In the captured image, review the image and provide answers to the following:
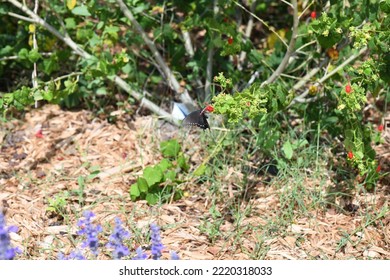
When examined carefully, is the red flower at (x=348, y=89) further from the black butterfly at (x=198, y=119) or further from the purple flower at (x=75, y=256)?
the purple flower at (x=75, y=256)

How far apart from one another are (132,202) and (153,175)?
195 mm

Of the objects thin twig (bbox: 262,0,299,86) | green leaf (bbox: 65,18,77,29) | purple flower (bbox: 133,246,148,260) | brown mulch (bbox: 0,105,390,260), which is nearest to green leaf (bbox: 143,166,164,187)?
Result: brown mulch (bbox: 0,105,390,260)

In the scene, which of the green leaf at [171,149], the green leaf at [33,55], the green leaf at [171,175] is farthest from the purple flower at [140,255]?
the green leaf at [33,55]

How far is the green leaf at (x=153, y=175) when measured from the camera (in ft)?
11.5

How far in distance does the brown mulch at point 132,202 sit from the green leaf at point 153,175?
5.4 inches

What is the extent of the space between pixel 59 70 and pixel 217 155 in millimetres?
1326

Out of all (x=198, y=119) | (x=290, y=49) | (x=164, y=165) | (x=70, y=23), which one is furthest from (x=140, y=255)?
(x=70, y=23)

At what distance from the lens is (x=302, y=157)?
3.79 meters

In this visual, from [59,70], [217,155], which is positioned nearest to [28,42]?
[59,70]

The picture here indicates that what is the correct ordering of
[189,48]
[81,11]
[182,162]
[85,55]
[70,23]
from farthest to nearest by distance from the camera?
[189,48] < [70,23] < [85,55] < [81,11] < [182,162]

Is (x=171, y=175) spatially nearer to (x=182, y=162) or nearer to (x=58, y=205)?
(x=182, y=162)

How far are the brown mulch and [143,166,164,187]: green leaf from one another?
0.45 feet

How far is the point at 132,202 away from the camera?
3609 mm
